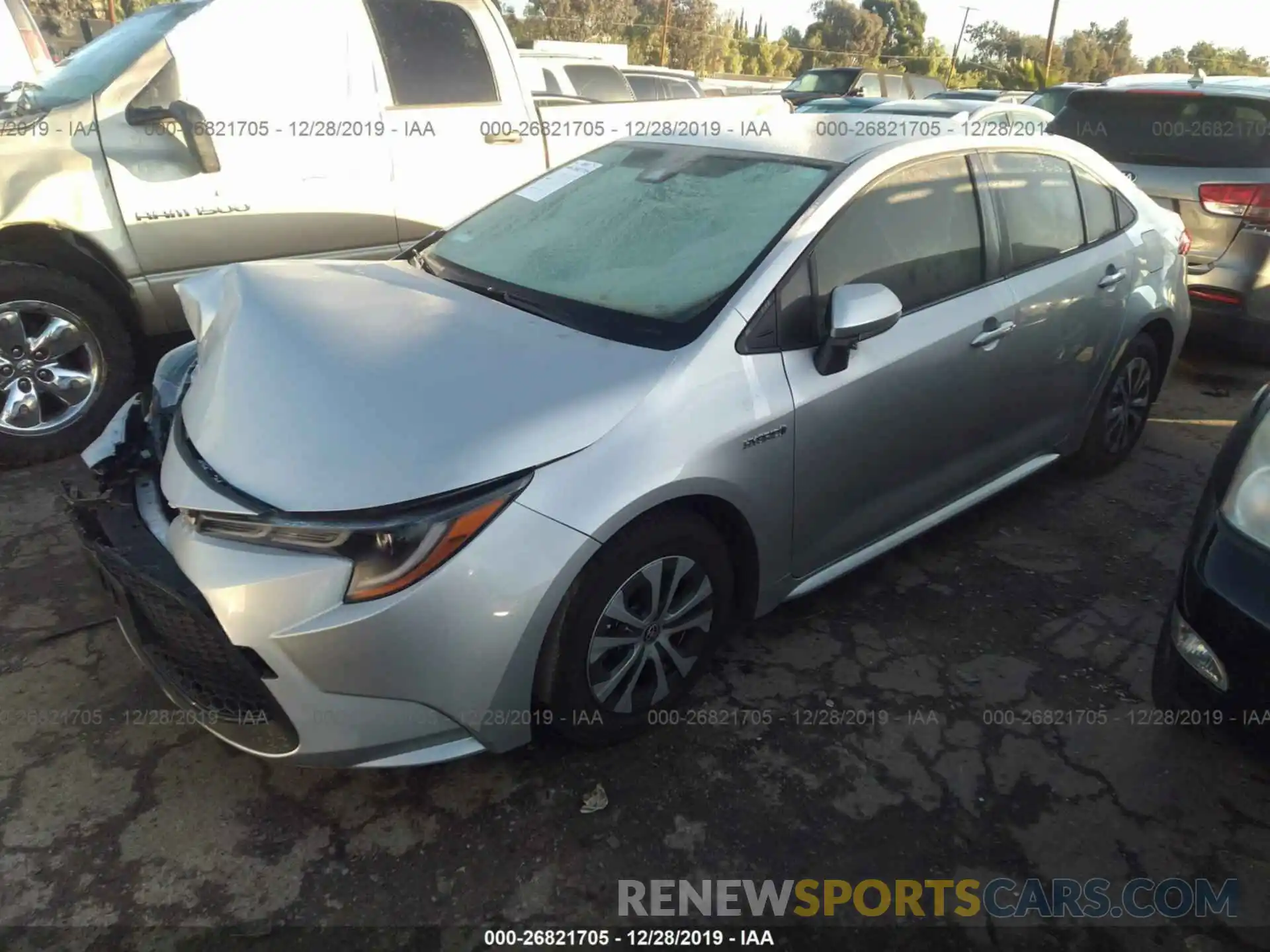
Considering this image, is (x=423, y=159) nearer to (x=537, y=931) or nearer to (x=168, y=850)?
(x=168, y=850)

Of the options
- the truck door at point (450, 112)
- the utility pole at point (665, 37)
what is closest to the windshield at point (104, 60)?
the truck door at point (450, 112)

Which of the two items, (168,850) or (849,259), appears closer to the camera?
(168,850)

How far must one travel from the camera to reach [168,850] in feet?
7.16

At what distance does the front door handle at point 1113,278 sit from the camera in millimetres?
3660

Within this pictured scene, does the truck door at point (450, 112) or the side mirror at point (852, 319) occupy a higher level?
the truck door at point (450, 112)

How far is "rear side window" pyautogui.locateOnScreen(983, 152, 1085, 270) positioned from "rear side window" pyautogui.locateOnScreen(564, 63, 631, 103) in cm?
773

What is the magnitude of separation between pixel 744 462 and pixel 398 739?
3.71 ft

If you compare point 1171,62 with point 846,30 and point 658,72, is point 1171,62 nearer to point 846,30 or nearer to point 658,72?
point 846,30

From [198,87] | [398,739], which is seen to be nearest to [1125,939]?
[398,739]

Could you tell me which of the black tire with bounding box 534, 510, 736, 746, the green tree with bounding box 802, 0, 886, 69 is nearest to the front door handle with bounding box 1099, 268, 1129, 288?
the black tire with bounding box 534, 510, 736, 746

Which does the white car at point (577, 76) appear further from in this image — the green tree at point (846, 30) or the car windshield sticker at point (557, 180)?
the green tree at point (846, 30)

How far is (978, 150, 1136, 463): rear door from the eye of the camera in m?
3.29

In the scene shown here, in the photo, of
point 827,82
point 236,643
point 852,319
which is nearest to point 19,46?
point 236,643

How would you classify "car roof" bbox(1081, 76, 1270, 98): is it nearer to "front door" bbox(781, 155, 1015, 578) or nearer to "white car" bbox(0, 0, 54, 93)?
"front door" bbox(781, 155, 1015, 578)
